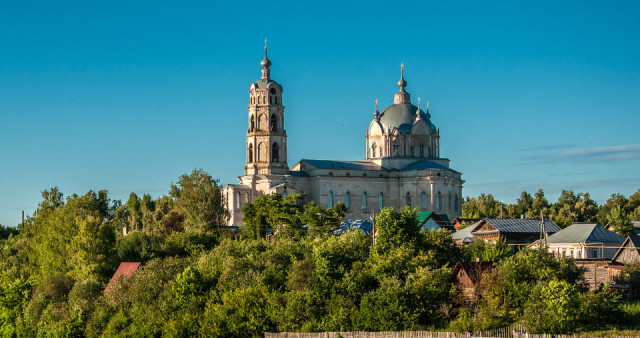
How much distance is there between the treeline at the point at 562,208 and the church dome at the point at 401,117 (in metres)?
11.8

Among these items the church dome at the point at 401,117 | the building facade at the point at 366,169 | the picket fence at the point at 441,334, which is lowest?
the picket fence at the point at 441,334

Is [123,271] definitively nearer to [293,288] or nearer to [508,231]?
[293,288]

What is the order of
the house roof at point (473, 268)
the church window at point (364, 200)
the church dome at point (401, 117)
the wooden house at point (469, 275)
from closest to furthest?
1. the wooden house at point (469, 275)
2. the house roof at point (473, 268)
3. the church window at point (364, 200)
4. the church dome at point (401, 117)

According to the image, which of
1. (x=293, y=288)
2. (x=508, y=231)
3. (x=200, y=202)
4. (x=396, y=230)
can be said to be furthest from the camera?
(x=200, y=202)

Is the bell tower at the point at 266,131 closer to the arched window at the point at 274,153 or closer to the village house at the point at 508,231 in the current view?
the arched window at the point at 274,153

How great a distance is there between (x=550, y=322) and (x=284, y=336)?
35.7 feet

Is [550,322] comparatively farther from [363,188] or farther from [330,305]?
[363,188]

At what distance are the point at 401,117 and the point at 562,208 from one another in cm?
2039

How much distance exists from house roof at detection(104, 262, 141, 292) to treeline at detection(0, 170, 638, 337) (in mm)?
730

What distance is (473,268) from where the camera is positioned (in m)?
40.6

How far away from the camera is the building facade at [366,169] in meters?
79.4

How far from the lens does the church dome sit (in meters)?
87.7

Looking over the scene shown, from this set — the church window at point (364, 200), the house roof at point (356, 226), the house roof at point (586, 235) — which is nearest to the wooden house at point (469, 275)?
the house roof at point (586, 235)

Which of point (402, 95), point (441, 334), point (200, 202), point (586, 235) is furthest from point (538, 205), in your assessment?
point (441, 334)
